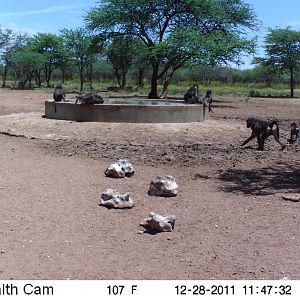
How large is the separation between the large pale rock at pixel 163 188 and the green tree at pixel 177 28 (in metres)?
18.1

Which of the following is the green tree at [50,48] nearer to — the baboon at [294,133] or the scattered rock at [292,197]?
the baboon at [294,133]

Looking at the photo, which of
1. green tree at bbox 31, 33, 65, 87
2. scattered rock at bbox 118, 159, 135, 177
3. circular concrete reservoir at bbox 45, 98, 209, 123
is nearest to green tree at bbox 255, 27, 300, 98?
green tree at bbox 31, 33, 65, 87

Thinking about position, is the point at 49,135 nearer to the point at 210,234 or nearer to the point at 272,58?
the point at 210,234

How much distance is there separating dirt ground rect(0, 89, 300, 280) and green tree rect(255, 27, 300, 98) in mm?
32281

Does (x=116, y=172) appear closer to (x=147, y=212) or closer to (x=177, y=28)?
(x=147, y=212)

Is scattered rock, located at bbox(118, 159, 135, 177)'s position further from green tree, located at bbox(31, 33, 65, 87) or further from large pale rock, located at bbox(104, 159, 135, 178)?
green tree, located at bbox(31, 33, 65, 87)

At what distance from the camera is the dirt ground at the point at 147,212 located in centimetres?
446

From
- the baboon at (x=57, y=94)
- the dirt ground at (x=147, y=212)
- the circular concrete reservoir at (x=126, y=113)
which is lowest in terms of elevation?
the dirt ground at (x=147, y=212)

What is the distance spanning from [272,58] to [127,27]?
64.2ft

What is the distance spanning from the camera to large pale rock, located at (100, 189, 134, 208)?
6.34 metres

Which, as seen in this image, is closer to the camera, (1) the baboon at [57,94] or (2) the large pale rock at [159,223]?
(2) the large pale rock at [159,223]

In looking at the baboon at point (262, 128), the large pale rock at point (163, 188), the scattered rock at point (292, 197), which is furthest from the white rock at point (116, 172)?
the baboon at point (262, 128)

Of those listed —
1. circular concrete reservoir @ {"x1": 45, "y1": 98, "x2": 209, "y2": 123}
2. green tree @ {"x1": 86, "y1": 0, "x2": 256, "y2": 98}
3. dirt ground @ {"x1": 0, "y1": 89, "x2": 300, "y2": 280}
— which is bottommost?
dirt ground @ {"x1": 0, "y1": 89, "x2": 300, "y2": 280}

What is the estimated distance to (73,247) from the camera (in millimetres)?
4914
